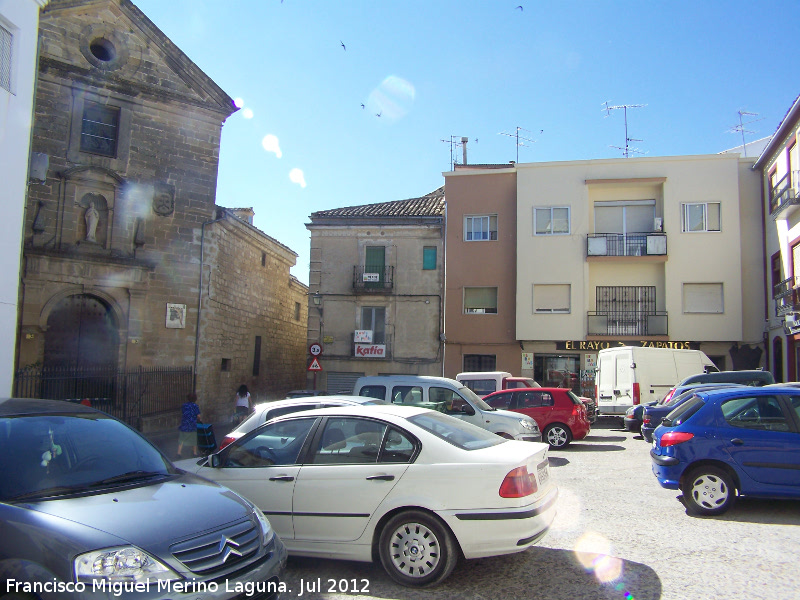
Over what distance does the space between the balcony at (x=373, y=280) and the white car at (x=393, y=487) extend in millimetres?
19646

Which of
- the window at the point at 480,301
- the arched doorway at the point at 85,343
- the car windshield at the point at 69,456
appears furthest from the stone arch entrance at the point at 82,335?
the car windshield at the point at 69,456

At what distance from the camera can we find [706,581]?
5.19 m

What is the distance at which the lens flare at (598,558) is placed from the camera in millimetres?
5371

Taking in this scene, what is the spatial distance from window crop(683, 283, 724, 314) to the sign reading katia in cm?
1166

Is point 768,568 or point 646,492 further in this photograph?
point 646,492

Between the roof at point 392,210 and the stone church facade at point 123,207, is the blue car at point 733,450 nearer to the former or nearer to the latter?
the stone church facade at point 123,207

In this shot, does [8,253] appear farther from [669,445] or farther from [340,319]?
[340,319]

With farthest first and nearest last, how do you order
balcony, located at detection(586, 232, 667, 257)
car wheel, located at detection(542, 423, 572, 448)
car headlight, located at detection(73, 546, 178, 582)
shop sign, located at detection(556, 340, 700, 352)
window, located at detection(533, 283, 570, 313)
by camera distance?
1. window, located at detection(533, 283, 570, 313)
2. balcony, located at detection(586, 232, 667, 257)
3. shop sign, located at detection(556, 340, 700, 352)
4. car wheel, located at detection(542, 423, 572, 448)
5. car headlight, located at detection(73, 546, 178, 582)

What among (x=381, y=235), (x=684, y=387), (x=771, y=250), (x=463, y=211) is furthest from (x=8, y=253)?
(x=771, y=250)

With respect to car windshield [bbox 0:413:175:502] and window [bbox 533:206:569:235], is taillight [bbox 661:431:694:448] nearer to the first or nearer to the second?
car windshield [bbox 0:413:175:502]

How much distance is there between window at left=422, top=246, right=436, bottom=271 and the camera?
25828 millimetres

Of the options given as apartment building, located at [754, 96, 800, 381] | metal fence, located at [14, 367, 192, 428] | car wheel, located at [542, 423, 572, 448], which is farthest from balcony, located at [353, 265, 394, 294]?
apartment building, located at [754, 96, 800, 381]

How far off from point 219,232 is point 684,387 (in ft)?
48.5

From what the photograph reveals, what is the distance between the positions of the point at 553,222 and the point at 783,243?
7962mm
